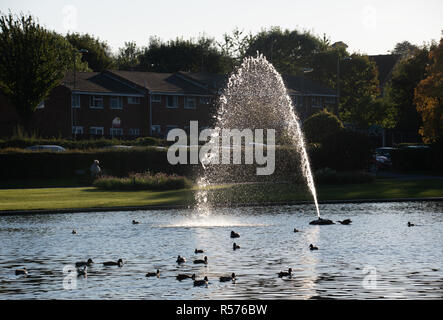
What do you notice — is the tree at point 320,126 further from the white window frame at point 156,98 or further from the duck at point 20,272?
the duck at point 20,272

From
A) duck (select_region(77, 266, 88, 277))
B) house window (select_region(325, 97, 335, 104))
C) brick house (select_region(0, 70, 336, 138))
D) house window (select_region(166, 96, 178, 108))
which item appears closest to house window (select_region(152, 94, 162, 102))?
brick house (select_region(0, 70, 336, 138))

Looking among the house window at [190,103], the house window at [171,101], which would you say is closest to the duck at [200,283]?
the house window at [171,101]

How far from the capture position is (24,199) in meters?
41.5

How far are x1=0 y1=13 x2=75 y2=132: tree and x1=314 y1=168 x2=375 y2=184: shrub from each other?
35.4m

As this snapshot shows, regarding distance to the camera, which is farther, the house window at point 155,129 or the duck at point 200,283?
the house window at point 155,129

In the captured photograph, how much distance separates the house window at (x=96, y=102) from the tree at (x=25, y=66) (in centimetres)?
1070

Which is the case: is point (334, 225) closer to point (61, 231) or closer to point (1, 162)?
point (61, 231)

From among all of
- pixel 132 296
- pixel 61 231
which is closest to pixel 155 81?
pixel 61 231

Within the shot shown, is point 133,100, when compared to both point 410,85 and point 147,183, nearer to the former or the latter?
point 410,85

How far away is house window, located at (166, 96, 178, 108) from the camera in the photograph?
3725 inches

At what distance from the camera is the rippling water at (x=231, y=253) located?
16.2 m

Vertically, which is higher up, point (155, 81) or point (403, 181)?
point (155, 81)

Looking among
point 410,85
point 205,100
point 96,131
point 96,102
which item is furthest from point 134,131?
point 410,85

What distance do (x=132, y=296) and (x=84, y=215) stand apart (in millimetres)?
18697
